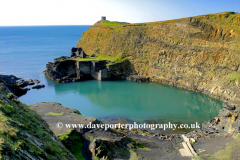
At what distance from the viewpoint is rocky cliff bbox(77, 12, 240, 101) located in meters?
31.4

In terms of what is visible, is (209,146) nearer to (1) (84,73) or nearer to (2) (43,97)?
(2) (43,97)

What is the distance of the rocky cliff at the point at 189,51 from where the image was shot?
103ft

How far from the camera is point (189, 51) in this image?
36.8 m

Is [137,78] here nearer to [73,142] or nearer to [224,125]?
[224,125]

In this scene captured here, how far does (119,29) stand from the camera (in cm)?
5106

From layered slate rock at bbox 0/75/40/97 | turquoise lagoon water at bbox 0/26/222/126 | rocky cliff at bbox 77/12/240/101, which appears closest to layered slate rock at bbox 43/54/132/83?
turquoise lagoon water at bbox 0/26/222/126

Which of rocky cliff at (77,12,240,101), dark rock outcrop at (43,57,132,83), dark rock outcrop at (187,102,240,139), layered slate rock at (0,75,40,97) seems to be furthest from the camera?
dark rock outcrop at (43,57,132,83)

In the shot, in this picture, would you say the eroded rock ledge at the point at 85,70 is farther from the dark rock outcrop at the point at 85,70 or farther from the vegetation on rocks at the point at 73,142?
the vegetation on rocks at the point at 73,142

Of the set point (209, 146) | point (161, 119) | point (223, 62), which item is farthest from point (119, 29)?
point (209, 146)

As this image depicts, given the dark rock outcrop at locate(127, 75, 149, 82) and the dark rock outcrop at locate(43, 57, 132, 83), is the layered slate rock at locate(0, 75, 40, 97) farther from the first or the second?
the dark rock outcrop at locate(127, 75, 149, 82)

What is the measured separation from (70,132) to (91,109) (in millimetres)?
12589

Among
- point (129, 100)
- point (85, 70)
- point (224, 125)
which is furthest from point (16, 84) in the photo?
point (224, 125)

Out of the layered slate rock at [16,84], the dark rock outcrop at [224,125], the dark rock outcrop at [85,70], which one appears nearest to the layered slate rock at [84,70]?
the dark rock outcrop at [85,70]

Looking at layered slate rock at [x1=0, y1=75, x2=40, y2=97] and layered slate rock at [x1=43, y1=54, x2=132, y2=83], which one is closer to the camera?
layered slate rock at [x1=0, y1=75, x2=40, y2=97]
